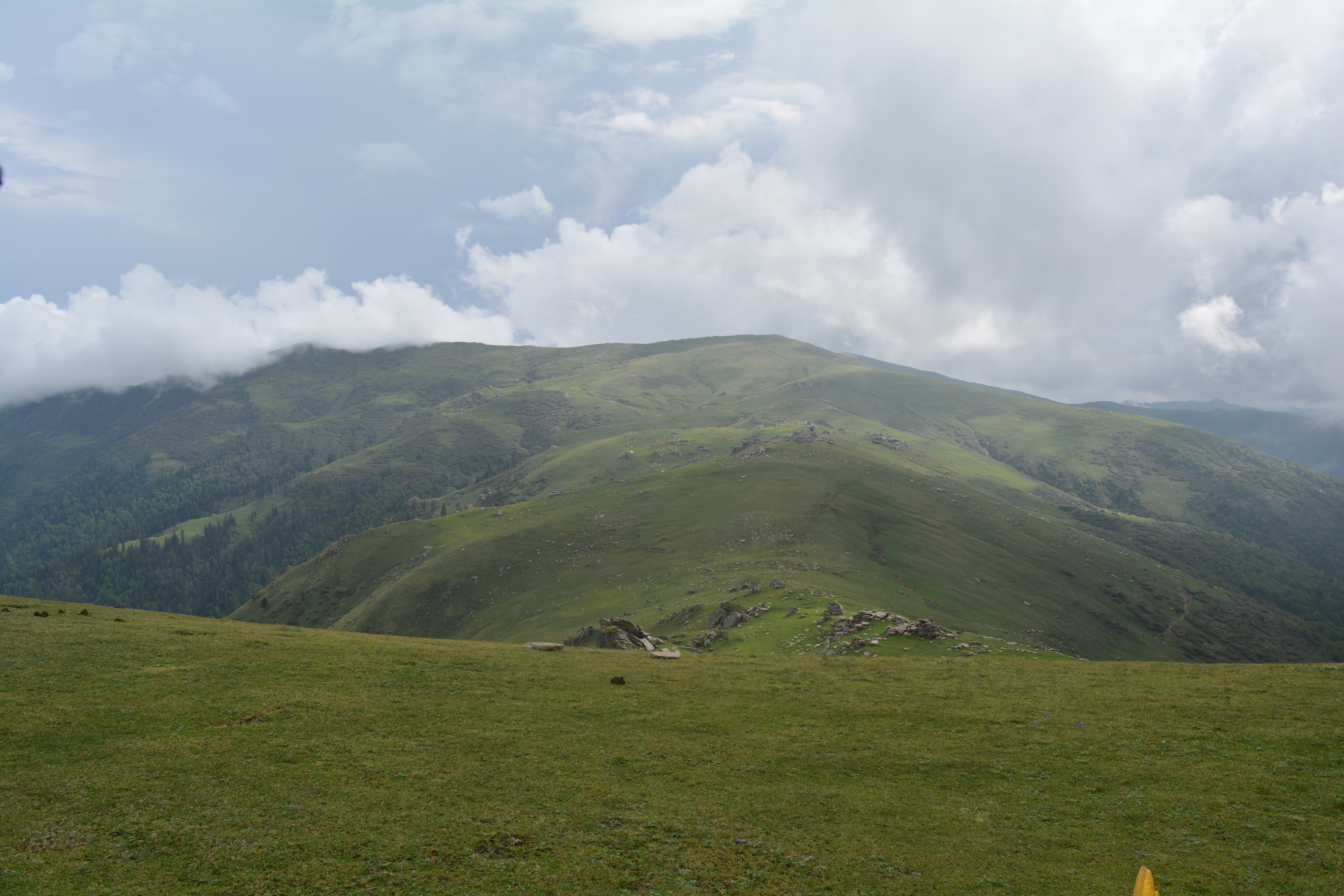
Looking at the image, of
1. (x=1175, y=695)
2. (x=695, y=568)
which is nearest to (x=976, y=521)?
(x=695, y=568)

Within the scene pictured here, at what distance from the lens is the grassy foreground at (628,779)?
18922 millimetres

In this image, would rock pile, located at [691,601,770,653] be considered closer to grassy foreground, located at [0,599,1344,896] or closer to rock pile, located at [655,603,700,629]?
rock pile, located at [655,603,700,629]

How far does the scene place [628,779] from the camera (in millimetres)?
25391

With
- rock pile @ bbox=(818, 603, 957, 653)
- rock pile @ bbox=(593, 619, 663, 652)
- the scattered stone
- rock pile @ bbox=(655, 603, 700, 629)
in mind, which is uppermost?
rock pile @ bbox=(818, 603, 957, 653)

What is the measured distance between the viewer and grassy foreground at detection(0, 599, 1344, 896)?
62.1ft

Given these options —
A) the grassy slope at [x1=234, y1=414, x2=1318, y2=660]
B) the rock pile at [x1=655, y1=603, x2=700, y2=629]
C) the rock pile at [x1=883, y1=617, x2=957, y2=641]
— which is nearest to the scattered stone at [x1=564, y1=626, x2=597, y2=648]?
the grassy slope at [x1=234, y1=414, x2=1318, y2=660]

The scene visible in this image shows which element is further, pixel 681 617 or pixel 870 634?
pixel 681 617

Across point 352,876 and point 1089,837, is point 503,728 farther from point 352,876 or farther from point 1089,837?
point 1089,837

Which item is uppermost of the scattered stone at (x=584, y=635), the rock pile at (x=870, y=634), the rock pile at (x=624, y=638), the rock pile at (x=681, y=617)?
the rock pile at (x=870, y=634)

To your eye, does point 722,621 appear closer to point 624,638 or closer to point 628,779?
point 624,638

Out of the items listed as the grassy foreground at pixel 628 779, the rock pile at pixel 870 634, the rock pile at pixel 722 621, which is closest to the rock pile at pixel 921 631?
the rock pile at pixel 870 634

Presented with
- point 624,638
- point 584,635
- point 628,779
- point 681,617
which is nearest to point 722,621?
point 681,617

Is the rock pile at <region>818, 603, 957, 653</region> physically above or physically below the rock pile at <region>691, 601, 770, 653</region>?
above

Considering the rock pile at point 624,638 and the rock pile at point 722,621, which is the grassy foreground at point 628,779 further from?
the rock pile at point 722,621
